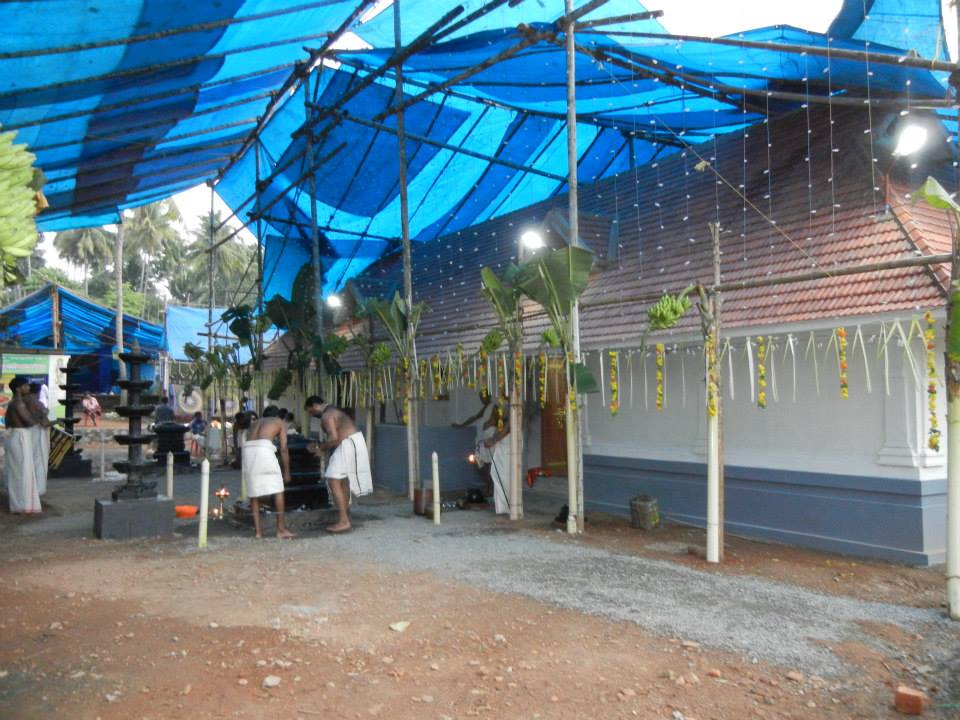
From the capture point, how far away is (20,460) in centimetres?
1067

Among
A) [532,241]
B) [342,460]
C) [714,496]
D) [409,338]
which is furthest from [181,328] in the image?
[714,496]

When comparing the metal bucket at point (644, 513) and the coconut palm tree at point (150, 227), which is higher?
the coconut palm tree at point (150, 227)

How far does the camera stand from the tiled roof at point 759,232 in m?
7.99

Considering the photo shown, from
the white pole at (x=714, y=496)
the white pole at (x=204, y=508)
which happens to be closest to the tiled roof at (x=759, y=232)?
the white pole at (x=714, y=496)

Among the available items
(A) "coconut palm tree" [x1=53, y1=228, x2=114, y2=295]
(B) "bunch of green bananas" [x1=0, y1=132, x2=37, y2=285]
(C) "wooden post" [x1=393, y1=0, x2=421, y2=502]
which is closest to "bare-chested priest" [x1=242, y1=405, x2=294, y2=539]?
(C) "wooden post" [x1=393, y1=0, x2=421, y2=502]

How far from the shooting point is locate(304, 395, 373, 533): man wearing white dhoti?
932cm

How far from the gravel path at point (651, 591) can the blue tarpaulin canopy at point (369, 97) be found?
514 cm

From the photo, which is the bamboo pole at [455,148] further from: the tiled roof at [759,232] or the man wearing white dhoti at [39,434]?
the man wearing white dhoti at [39,434]

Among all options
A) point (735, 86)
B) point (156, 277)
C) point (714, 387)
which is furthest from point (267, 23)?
point (156, 277)

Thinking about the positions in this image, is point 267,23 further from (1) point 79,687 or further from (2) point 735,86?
(1) point 79,687

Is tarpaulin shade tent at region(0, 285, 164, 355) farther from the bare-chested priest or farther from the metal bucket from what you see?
the metal bucket

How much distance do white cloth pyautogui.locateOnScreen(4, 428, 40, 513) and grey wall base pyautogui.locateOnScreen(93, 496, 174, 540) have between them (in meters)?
2.47

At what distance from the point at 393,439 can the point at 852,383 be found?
8213 mm

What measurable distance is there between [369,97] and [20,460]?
8.31m
